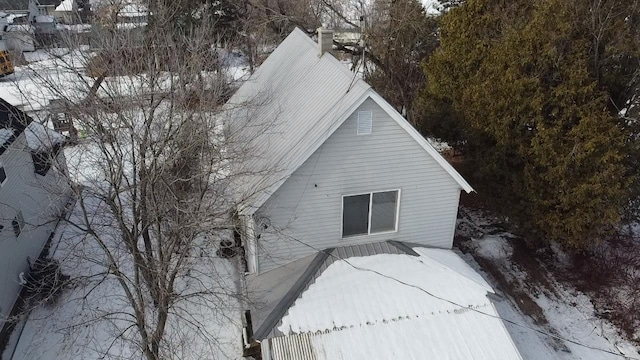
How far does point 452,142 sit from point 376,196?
6978 mm

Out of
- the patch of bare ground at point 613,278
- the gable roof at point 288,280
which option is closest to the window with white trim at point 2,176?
the gable roof at point 288,280

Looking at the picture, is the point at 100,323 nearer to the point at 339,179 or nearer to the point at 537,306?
the point at 339,179

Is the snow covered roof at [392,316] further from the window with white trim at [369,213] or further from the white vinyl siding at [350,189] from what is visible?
the white vinyl siding at [350,189]

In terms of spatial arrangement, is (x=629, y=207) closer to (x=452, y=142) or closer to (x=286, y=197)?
(x=452, y=142)

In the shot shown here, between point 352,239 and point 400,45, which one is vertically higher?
point 400,45

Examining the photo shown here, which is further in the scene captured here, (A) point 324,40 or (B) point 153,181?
(A) point 324,40

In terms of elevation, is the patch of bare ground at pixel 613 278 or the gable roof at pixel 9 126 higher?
the gable roof at pixel 9 126

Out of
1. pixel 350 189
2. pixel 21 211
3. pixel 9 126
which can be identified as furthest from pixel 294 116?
pixel 21 211

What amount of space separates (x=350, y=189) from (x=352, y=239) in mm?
1510

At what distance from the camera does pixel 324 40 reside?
13.8 m

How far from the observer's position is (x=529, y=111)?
13.3m

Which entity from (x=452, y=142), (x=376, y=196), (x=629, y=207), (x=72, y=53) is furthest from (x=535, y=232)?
(x=72, y=53)

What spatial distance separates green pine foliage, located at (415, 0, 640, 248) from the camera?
12602 millimetres

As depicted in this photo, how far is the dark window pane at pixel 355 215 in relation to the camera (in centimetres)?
1174
